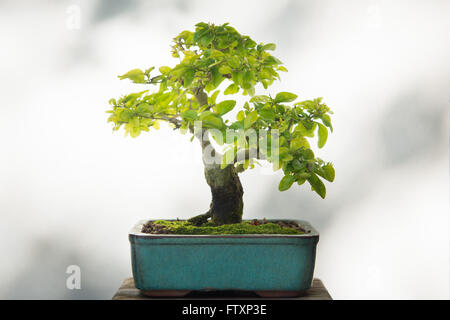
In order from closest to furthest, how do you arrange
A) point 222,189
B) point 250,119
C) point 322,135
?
point 250,119
point 322,135
point 222,189

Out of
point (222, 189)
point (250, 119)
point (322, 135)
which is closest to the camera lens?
point (250, 119)

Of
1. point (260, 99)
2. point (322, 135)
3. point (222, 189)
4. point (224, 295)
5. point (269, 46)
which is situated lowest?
point (224, 295)

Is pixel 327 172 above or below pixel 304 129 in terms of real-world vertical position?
below

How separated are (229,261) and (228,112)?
0.42 metres

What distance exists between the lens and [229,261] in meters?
1.28

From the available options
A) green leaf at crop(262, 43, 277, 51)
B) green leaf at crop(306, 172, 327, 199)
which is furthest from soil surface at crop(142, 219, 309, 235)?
green leaf at crop(262, 43, 277, 51)

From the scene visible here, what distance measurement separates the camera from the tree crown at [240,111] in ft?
4.11

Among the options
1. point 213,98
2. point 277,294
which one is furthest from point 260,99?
point 277,294

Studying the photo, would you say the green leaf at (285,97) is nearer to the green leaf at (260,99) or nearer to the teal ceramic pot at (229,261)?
the green leaf at (260,99)

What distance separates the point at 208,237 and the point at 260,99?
412mm

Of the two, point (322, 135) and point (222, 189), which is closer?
point (322, 135)

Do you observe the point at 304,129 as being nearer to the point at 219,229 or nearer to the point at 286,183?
the point at 286,183

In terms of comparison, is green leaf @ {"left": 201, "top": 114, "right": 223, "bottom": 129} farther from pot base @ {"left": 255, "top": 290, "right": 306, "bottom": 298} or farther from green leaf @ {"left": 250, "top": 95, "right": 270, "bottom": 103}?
pot base @ {"left": 255, "top": 290, "right": 306, "bottom": 298}

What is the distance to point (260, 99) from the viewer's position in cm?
134
